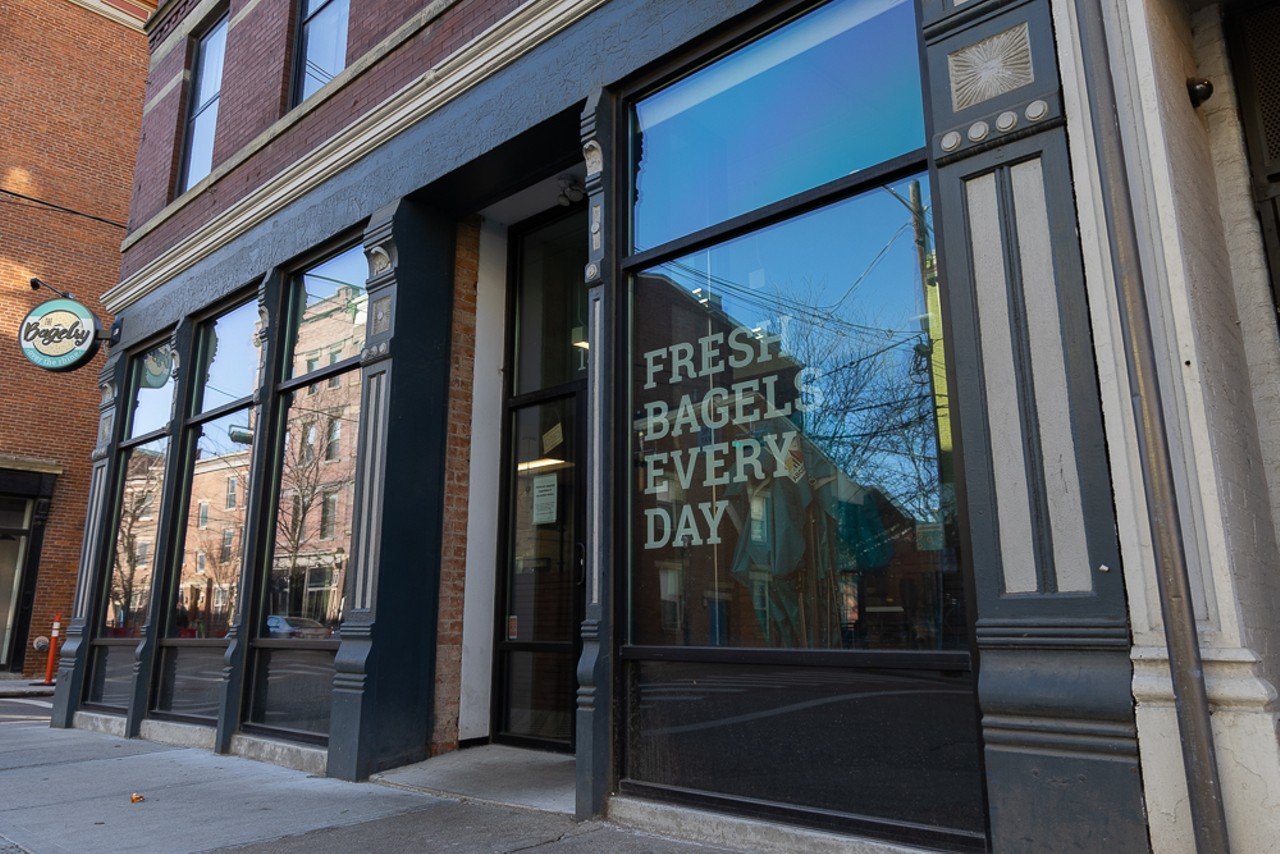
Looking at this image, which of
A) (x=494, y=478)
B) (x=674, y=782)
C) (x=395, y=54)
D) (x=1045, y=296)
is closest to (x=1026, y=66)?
(x=1045, y=296)

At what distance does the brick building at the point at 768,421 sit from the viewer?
11.1ft

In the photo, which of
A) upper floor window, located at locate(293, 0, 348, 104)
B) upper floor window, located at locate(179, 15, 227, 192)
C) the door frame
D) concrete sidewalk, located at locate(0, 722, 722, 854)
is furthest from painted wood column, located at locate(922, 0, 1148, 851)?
the door frame

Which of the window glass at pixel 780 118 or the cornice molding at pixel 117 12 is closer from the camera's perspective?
the window glass at pixel 780 118

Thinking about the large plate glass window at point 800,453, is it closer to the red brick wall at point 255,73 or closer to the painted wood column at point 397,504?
the painted wood column at point 397,504

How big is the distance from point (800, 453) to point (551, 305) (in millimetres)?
3686

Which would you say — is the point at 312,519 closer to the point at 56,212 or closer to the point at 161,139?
the point at 161,139

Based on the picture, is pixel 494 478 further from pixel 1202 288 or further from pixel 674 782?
pixel 1202 288

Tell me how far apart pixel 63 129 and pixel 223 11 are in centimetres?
985

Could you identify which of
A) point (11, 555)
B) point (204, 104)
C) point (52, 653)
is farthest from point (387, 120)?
point (11, 555)

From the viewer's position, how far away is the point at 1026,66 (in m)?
3.92

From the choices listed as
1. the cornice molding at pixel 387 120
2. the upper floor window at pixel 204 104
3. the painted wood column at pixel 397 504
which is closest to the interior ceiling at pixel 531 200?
the painted wood column at pixel 397 504

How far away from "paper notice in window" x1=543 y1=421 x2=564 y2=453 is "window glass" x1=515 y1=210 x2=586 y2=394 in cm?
37

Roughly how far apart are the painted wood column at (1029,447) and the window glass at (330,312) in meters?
5.03

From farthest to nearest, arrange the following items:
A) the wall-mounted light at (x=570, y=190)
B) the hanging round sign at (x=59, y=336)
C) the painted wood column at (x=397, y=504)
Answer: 1. the hanging round sign at (x=59, y=336)
2. the wall-mounted light at (x=570, y=190)
3. the painted wood column at (x=397, y=504)
